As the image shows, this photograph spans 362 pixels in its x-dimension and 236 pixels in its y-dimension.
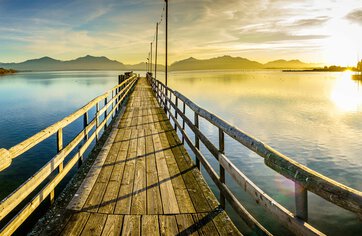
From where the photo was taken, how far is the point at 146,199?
13.8 feet

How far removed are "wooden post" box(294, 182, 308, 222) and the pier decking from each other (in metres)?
1.42

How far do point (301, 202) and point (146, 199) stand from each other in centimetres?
265

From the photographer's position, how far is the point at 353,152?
15359 mm

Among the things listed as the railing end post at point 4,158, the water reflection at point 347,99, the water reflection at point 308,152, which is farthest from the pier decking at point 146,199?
the water reflection at point 347,99

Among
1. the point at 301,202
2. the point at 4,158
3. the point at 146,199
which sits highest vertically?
the point at 4,158

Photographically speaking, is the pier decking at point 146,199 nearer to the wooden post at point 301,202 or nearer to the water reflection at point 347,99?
the wooden post at point 301,202

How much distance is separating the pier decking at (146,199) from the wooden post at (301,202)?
1421mm

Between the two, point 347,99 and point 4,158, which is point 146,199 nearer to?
point 4,158

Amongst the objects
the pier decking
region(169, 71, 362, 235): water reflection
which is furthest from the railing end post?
region(169, 71, 362, 235): water reflection

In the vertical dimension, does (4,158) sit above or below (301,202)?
above

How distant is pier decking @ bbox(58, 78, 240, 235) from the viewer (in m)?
3.43

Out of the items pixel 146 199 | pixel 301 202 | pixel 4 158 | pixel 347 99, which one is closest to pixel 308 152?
pixel 146 199

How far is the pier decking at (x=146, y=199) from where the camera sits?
A: 343 cm

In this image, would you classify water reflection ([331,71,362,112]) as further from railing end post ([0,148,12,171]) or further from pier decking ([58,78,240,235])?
railing end post ([0,148,12,171])
